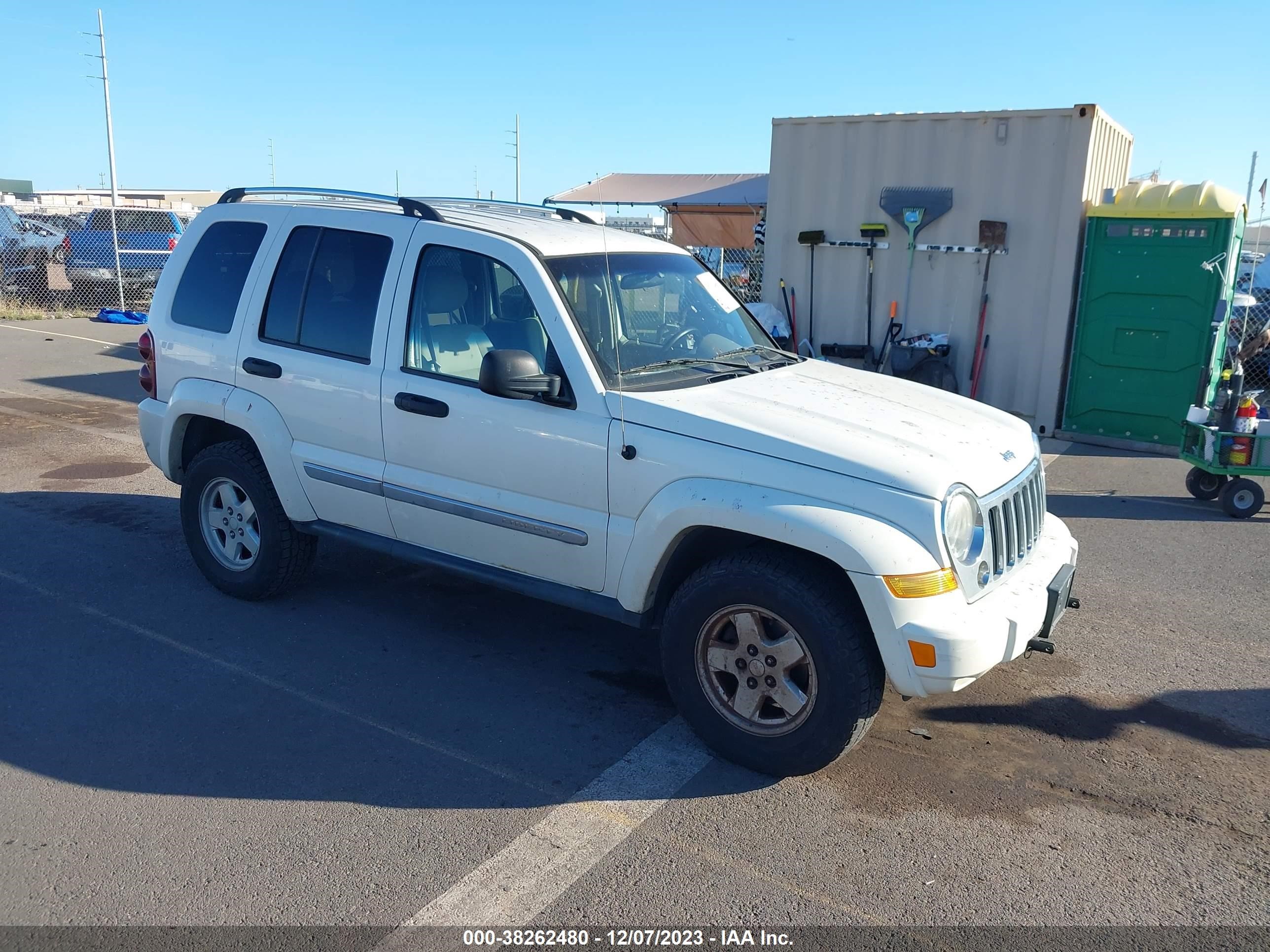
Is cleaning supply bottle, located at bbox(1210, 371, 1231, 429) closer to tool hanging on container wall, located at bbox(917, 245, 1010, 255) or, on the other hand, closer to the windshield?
tool hanging on container wall, located at bbox(917, 245, 1010, 255)

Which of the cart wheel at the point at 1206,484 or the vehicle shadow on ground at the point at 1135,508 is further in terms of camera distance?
the cart wheel at the point at 1206,484

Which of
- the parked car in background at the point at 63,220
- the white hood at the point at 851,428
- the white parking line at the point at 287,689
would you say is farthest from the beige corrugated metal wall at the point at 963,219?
the parked car in background at the point at 63,220

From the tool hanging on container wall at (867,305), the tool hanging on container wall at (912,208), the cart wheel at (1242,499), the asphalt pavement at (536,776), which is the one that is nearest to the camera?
the asphalt pavement at (536,776)

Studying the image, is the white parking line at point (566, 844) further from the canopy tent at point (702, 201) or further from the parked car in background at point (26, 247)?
the parked car in background at point (26, 247)

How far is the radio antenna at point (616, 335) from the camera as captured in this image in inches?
157

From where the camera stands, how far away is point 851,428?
3.91 meters

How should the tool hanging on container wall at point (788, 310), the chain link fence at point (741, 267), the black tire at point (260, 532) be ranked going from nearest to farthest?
the black tire at point (260, 532) → the tool hanging on container wall at point (788, 310) → the chain link fence at point (741, 267)

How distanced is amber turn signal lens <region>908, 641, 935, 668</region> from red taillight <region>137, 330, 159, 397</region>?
4.34 meters

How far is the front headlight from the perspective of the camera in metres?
3.54

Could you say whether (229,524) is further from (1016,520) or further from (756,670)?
(1016,520)

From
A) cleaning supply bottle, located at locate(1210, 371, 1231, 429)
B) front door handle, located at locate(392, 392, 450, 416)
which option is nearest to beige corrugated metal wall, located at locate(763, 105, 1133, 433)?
cleaning supply bottle, located at locate(1210, 371, 1231, 429)

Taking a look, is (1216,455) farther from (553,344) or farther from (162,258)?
(162,258)

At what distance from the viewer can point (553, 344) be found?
13.9 ft

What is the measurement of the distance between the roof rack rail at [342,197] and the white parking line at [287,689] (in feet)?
7.29
